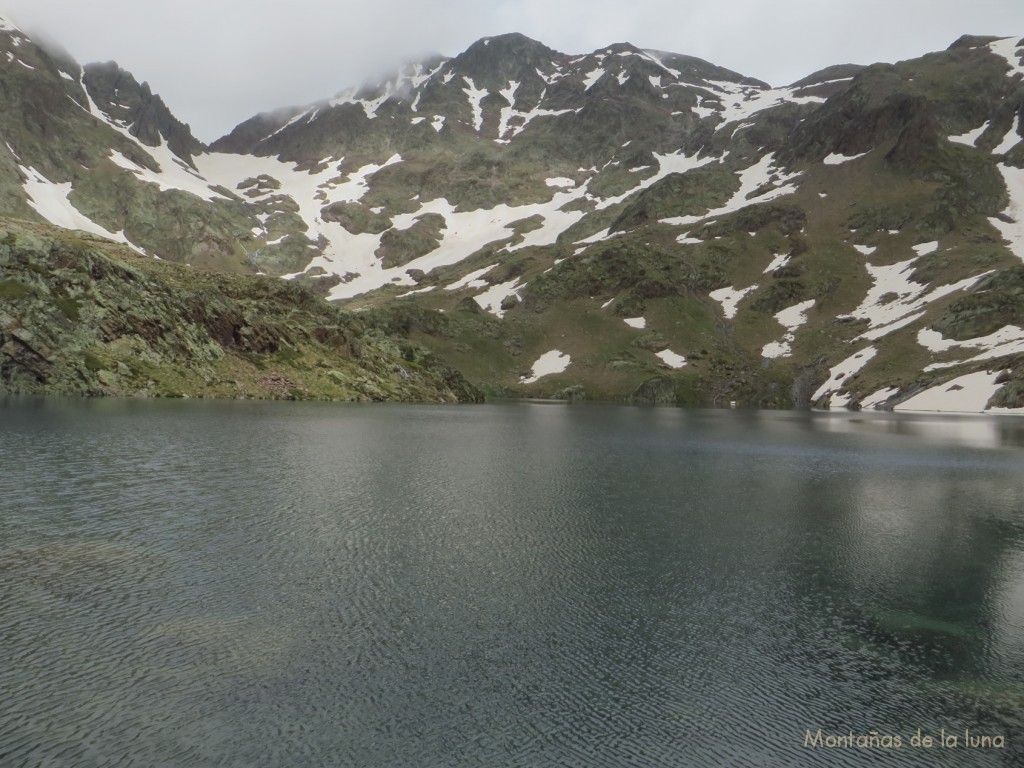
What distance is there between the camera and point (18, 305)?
87.1m

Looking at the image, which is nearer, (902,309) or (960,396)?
(960,396)

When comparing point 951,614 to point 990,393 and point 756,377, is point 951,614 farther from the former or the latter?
point 756,377

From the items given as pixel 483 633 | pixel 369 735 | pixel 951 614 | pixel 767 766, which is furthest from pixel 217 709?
pixel 951 614

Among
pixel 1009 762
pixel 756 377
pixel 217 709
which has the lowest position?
pixel 1009 762

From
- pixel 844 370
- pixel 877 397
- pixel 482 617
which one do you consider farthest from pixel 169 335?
pixel 844 370

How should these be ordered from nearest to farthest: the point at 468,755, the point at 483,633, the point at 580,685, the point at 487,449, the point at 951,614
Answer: the point at 468,755 < the point at 580,685 < the point at 483,633 < the point at 951,614 < the point at 487,449

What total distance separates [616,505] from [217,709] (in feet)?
81.2

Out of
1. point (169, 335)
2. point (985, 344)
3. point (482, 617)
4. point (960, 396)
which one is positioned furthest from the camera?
point (985, 344)

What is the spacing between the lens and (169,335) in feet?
343

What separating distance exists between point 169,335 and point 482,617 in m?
104

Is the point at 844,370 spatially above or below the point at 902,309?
below

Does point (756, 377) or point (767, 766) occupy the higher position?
point (756, 377)

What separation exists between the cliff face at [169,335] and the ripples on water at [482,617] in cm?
5785

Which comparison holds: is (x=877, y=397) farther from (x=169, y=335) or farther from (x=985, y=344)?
(x=169, y=335)
